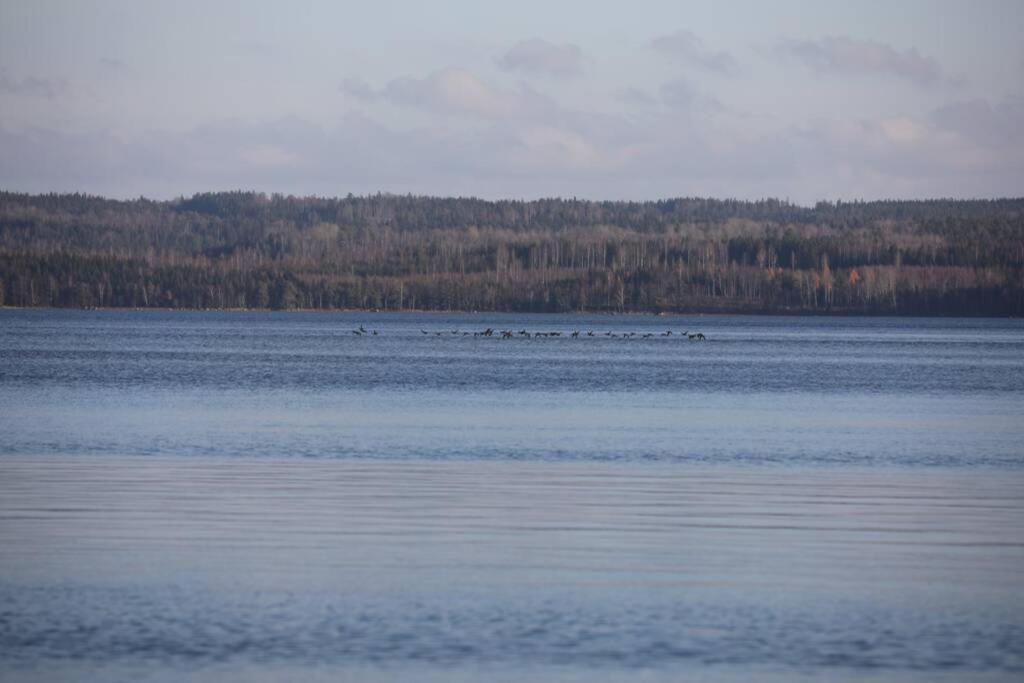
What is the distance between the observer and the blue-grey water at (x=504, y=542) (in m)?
12.2

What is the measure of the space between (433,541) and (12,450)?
12.8 meters

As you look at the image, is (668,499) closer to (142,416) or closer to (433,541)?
(433,541)

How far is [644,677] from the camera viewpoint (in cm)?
1150

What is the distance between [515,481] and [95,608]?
34.9 ft

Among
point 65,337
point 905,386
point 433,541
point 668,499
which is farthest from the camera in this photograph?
point 65,337

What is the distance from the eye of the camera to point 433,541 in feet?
56.6

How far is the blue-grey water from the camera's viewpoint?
12.2 m

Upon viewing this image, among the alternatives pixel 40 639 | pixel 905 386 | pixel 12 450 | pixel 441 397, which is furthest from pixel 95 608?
pixel 905 386

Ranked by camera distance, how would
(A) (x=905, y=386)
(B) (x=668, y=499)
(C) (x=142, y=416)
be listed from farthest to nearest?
1. (A) (x=905, y=386)
2. (C) (x=142, y=416)
3. (B) (x=668, y=499)

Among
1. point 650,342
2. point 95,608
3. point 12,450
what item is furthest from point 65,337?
point 95,608

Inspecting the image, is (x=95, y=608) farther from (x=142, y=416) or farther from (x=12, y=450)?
(x=142, y=416)

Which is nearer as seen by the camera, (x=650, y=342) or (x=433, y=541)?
(x=433, y=541)

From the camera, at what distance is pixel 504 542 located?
56.4 feet

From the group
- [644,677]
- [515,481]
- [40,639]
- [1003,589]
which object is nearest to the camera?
[644,677]
